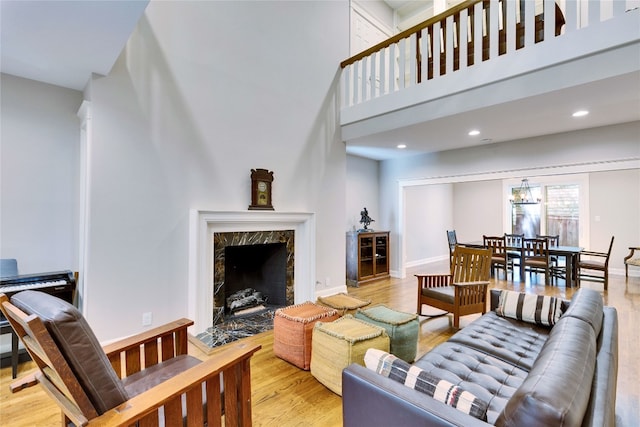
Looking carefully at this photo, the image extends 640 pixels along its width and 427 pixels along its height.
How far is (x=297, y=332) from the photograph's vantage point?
265 centimetres

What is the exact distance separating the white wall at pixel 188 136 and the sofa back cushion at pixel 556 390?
121 inches

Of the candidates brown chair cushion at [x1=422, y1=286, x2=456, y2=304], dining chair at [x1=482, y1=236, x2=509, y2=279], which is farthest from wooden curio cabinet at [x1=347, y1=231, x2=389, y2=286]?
dining chair at [x1=482, y1=236, x2=509, y2=279]

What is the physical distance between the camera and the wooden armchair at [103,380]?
1036 millimetres

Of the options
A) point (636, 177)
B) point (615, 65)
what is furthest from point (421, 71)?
point (636, 177)

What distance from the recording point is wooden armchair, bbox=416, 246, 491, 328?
3.33 meters

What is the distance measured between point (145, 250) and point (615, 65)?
179 inches

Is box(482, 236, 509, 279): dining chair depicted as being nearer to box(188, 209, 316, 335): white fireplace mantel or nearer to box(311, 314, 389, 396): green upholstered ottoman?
box(188, 209, 316, 335): white fireplace mantel

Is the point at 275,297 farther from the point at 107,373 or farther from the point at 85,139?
the point at 107,373

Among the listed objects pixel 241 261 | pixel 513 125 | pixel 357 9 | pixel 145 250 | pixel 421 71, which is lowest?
pixel 241 261

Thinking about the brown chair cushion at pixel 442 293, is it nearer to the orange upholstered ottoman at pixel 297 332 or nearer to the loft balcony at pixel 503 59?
the orange upholstered ottoman at pixel 297 332

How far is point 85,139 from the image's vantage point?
2824 mm

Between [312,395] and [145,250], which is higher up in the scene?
[145,250]

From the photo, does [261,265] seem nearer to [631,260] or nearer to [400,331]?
[400,331]

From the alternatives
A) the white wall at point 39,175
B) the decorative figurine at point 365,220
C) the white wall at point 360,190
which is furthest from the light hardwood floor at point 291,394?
the white wall at point 360,190
